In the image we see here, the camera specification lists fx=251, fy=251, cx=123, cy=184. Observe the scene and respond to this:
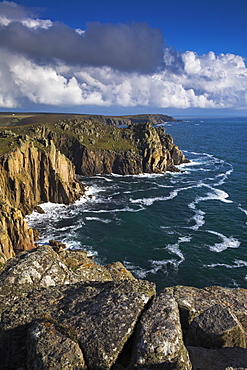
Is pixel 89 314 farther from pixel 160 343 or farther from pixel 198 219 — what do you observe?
pixel 198 219

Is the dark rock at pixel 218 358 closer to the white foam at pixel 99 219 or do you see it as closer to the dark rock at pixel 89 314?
the dark rock at pixel 89 314

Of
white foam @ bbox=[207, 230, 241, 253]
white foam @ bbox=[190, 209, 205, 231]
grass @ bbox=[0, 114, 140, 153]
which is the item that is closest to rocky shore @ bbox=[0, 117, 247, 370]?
white foam @ bbox=[207, 230, 241, 253]

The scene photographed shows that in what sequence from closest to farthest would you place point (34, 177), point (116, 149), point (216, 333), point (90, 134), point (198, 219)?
point (216, 333)
point (198, 219)
point (34, 177)
point (116, 149)
point (90, 134)

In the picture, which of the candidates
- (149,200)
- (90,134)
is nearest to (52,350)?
(149,200)

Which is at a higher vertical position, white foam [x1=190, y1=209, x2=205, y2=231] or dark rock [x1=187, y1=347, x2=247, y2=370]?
dark rock [x1=187, y1=347, x2=247, y2=370]

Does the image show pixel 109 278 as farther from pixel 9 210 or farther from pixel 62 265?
pixel 9 210

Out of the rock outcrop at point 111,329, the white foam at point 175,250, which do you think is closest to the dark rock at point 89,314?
the rock outcrop at point 111,329

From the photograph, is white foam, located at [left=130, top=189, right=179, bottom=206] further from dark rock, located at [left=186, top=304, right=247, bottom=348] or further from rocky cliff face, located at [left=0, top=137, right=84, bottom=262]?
dark rock, located at [left=186, top=304, right=247, bottom=348]
